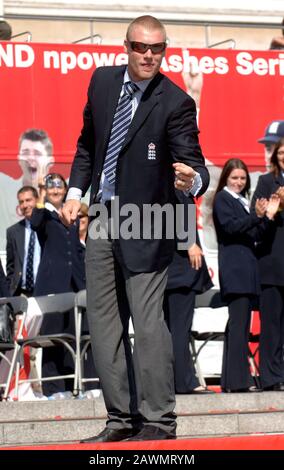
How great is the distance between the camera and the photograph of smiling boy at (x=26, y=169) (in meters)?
12.9

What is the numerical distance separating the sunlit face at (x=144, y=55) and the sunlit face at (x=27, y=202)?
511 centimetres

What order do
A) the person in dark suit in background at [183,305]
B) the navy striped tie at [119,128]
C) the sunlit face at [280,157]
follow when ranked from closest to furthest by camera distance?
the navy striped tie at [119,128] → the person in dark suit in background at [183,305] → the sunlit face at [280,157]

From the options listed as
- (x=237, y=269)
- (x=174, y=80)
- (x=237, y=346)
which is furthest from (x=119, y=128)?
(x=174, y=80)

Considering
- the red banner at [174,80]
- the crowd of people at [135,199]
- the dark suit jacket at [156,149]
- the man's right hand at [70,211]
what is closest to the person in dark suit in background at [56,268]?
the red banner at [174,80]

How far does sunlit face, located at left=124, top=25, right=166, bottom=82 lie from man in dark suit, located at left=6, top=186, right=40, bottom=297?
16.5 ft

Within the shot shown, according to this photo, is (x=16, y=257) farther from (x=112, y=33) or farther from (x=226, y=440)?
(x=112, y=33)

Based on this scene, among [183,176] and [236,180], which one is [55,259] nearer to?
[236,180]

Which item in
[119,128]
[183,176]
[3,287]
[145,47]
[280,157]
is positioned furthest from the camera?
[3,287]

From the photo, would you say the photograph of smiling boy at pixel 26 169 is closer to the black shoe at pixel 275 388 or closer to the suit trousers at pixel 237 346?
the suit trousers at pixel 237 346

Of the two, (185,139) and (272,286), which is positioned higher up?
(185,139)

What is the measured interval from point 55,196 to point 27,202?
0.69 m

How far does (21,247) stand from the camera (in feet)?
39.3

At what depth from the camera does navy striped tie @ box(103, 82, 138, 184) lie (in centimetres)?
695

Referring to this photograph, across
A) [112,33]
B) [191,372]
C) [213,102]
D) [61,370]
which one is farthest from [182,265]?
[112,33]
